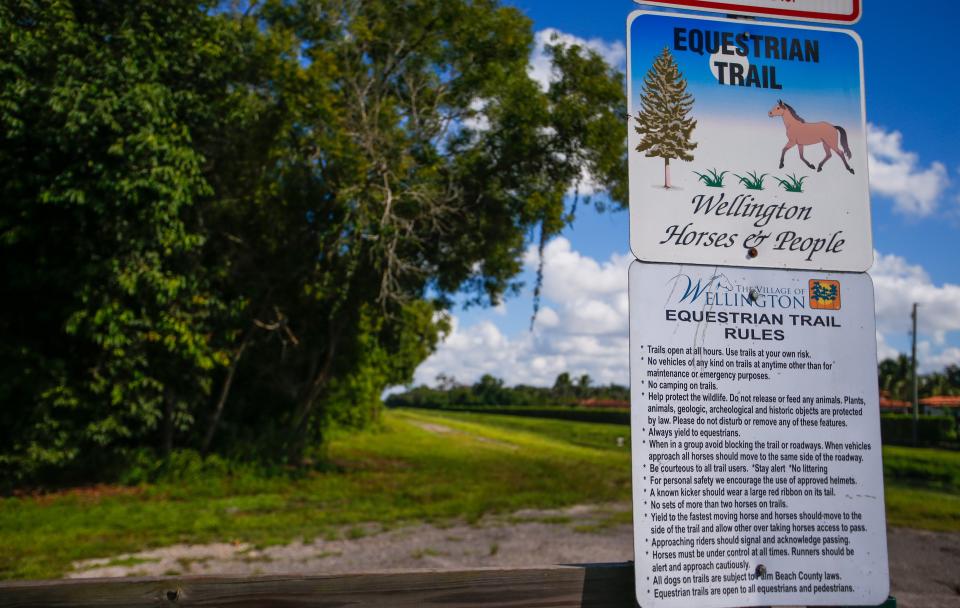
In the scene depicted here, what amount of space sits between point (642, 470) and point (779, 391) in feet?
1.47

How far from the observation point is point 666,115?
199cm

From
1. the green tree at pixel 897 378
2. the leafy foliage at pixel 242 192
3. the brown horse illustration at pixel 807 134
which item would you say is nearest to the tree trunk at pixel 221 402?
the leafy foliage at pixel 242 192

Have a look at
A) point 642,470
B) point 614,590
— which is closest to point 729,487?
point 642,470

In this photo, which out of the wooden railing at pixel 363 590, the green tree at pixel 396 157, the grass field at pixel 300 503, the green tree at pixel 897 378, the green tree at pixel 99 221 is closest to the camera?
the wooden railing at pixel 363 590

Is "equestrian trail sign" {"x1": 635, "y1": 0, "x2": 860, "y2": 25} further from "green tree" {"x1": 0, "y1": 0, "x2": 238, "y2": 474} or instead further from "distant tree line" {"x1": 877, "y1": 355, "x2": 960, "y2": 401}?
"distant tree line" {"x1": 877, "y1": 355, "x2": 960, "y2": 401}

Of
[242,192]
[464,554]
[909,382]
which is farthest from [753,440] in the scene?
[909,382]

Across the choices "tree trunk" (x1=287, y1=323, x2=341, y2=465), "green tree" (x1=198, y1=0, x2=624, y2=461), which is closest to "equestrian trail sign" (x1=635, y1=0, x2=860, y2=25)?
"green tree" (x1=198, y1=0, x2=624, y2=461)

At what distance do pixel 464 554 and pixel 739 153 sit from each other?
315 inches

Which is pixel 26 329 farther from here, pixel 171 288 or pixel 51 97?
pixel 51 97

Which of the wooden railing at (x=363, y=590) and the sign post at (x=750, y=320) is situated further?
the wooden railing at (x=363, y=590)

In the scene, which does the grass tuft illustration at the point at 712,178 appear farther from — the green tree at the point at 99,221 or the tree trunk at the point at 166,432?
the tree trunk at the point at 166,432

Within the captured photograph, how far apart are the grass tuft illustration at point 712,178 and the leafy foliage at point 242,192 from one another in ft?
35.4

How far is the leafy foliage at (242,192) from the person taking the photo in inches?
445

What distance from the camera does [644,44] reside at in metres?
2.01
